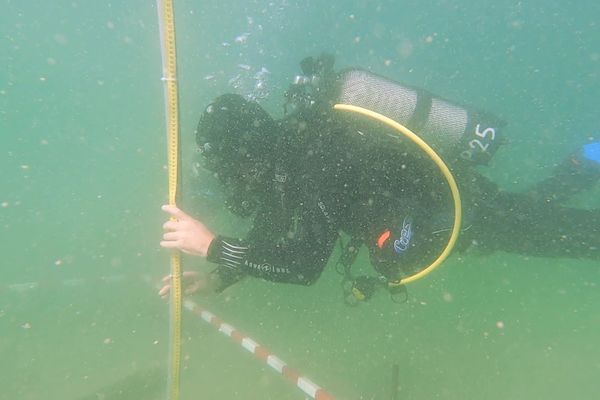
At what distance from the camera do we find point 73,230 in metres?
18.8

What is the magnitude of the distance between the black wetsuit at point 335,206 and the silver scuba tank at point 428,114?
Answer: 0.95 feet

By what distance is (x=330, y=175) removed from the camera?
272 centimetres

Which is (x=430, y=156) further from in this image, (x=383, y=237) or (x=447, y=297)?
(x=447, y=297)

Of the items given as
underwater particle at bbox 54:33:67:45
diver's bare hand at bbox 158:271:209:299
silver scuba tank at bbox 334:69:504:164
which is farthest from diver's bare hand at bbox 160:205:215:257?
underwater particle at bbox 54:33:67:45

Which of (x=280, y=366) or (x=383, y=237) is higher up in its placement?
(x=383, y=237)

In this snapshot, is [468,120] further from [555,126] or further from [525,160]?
[555,126]

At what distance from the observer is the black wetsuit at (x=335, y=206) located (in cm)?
271

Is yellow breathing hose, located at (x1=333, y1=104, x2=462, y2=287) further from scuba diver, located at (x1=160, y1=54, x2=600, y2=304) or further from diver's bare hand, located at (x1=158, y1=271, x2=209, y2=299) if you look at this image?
diver's bare hand, located at (x1=158, y1=271, x2=209, y2=299)

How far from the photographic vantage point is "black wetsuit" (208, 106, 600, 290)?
271cm

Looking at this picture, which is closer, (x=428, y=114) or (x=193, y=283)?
(x=428, y=114)

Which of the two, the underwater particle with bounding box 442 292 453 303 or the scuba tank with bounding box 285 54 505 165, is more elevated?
the scuba tank with bounding box 285 54 505 165

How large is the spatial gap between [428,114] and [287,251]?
1.52 meters

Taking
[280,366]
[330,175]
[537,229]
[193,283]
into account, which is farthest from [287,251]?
[537,229]

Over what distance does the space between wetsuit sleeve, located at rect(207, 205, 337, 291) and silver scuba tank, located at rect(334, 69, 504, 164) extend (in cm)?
97
